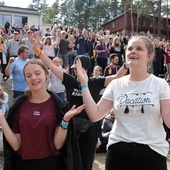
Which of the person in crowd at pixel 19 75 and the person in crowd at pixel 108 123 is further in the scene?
the person in crowd at pixel 108 123

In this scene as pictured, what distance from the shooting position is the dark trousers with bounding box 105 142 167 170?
7.32ft

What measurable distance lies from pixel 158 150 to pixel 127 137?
0.24m

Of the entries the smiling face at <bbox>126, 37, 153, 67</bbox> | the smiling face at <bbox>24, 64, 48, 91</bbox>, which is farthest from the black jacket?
the smiling face at <bbox>126, 37, 153, 67</bbox>

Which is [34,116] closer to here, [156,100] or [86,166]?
[156,100]

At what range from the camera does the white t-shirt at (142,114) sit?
2213 mm

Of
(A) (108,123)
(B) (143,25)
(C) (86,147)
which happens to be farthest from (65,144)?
(B) (143,25)

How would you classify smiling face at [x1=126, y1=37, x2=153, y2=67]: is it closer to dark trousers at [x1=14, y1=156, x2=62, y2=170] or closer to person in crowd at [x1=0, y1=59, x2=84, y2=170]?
person in crowd at [x1=0, y1=59, x2=84, y2=170]

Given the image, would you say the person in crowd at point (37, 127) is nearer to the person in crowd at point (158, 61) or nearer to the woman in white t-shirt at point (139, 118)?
the woman in white t-shirt at point (139, 118)

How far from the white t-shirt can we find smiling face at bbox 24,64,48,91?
692 millimetres

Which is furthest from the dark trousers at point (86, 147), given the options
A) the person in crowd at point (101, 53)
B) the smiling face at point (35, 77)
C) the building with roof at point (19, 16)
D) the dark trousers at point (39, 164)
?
the building with roof at point (19, 16)

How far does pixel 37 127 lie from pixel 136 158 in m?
0.82

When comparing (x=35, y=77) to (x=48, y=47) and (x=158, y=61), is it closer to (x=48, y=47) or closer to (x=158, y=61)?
(x=48, y=47)

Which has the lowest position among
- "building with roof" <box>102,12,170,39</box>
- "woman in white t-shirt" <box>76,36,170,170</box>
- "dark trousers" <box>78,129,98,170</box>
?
"dark trousers" <box>78,129,98,170</box>

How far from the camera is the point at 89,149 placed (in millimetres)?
3447
